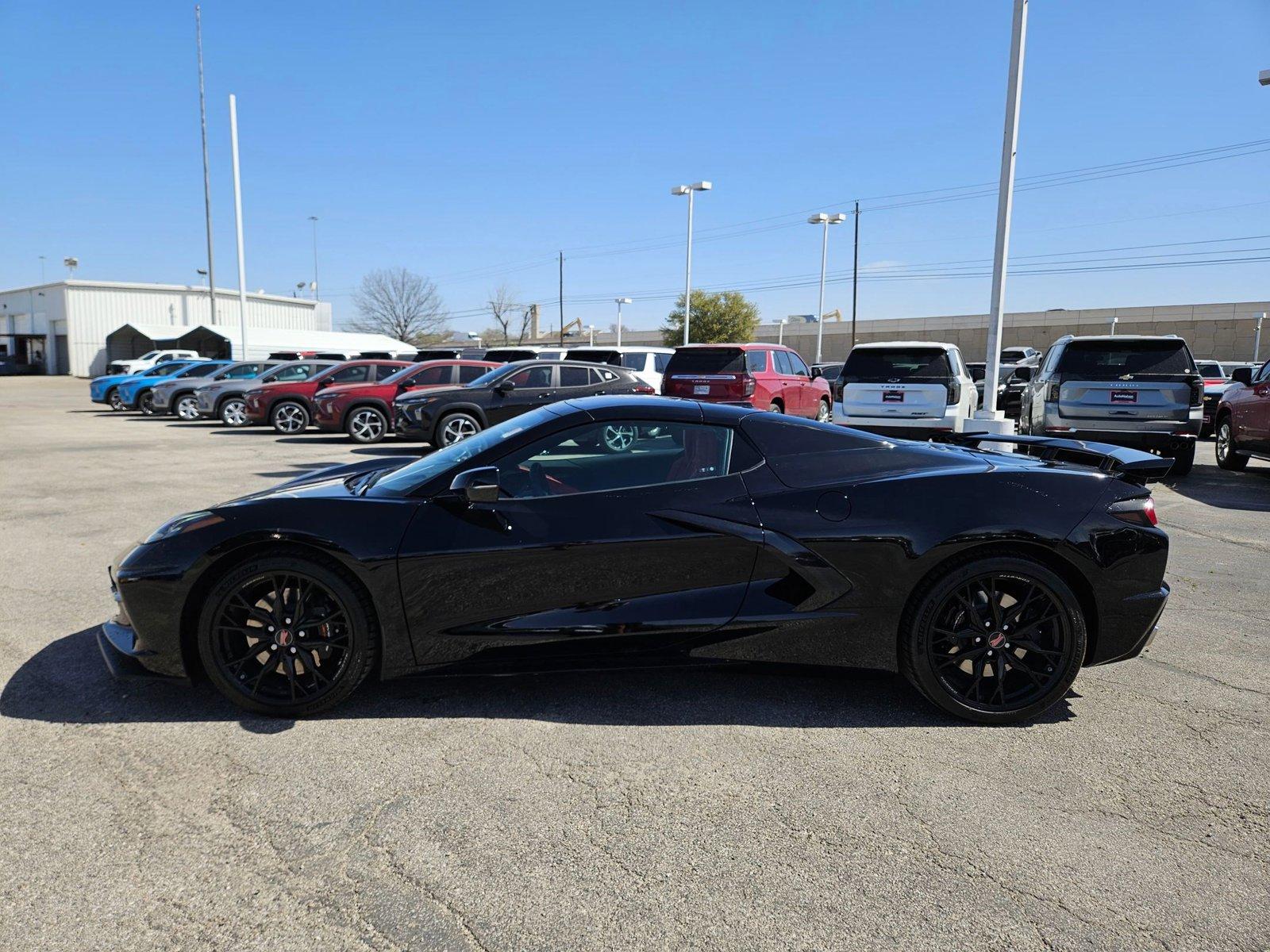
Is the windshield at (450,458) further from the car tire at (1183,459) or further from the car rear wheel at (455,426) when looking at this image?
the car tire at (1183,459)

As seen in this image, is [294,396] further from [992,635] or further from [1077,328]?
[1077,328]

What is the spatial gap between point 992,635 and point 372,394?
14.4 meters

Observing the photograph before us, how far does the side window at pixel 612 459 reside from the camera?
3734 mm

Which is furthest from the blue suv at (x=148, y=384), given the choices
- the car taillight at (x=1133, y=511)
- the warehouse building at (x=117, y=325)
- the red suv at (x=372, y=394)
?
the warehouse building at (x=117, y=325)

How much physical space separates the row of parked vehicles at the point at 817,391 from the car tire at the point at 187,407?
29mm

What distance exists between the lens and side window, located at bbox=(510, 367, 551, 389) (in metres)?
14.5

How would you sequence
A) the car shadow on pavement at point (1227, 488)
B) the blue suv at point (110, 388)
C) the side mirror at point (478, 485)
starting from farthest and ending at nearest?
the blue suv at point (110, 388) < the car shadow on pavement at point (1227, 488) < the side mirror at point (478, 485)

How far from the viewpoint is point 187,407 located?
21.2m

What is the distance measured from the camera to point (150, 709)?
373 centimetres

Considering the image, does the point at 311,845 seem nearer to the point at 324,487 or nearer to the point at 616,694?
the point at 616,694

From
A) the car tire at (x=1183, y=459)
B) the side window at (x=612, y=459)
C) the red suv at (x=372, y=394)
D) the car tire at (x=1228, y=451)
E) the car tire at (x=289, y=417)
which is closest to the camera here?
the side window at (x=612, y=459)

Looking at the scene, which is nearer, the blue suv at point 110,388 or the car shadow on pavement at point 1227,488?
the car shadow on pavement at point 1227,488

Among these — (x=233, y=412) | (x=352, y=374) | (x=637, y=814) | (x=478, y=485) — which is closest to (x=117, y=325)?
(x=233, y=412)

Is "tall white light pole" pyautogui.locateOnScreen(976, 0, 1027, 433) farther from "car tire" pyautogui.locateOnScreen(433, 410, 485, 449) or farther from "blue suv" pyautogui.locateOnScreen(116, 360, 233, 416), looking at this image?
"blue suv" pyautogui.locateOnScreen(116, 360, 233, 416)
